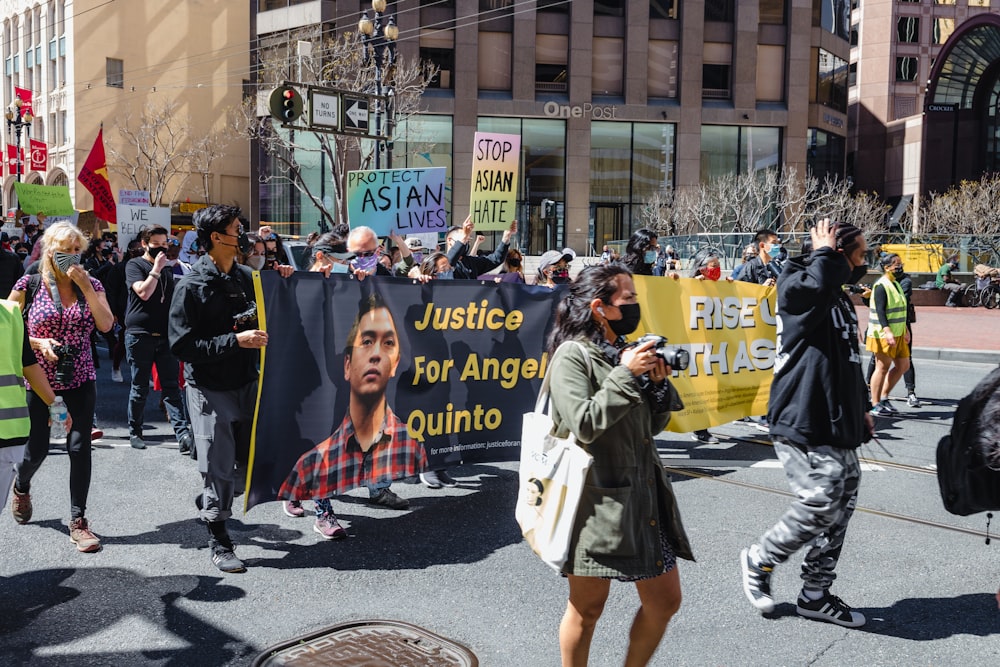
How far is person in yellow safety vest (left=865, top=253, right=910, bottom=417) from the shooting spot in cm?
962

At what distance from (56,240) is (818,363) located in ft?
14.6

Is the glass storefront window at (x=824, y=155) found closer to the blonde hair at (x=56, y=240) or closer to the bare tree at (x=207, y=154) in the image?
the bare tree at (x=207, y=154)

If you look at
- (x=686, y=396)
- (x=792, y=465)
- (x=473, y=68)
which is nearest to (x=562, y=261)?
(x=686, y=396)

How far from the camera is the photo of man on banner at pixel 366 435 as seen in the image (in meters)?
5.53

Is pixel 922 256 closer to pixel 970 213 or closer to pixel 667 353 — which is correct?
pixel 970 213

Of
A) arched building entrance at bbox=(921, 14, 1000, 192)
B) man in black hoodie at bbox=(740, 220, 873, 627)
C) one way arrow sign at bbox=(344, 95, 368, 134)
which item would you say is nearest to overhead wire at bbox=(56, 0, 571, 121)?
one way arrow sign at bbox=(344, 95, 368, 134)

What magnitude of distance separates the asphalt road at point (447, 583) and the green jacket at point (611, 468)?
43.6 inches

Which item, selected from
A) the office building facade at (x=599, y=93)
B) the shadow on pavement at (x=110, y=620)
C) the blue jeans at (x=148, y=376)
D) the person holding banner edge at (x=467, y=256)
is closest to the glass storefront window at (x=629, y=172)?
the office building facade at (x=599, y=93)

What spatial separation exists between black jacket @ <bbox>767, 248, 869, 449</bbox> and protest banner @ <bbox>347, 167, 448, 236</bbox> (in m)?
4.98

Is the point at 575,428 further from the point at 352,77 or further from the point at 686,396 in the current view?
the point at 352,77

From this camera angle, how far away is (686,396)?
777 cm

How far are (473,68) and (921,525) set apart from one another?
37.7 m

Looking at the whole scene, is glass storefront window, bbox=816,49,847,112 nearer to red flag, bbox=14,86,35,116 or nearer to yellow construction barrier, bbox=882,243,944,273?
yellow construction barrier, bbox=882,243,944,273

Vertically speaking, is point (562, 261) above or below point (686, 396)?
above
